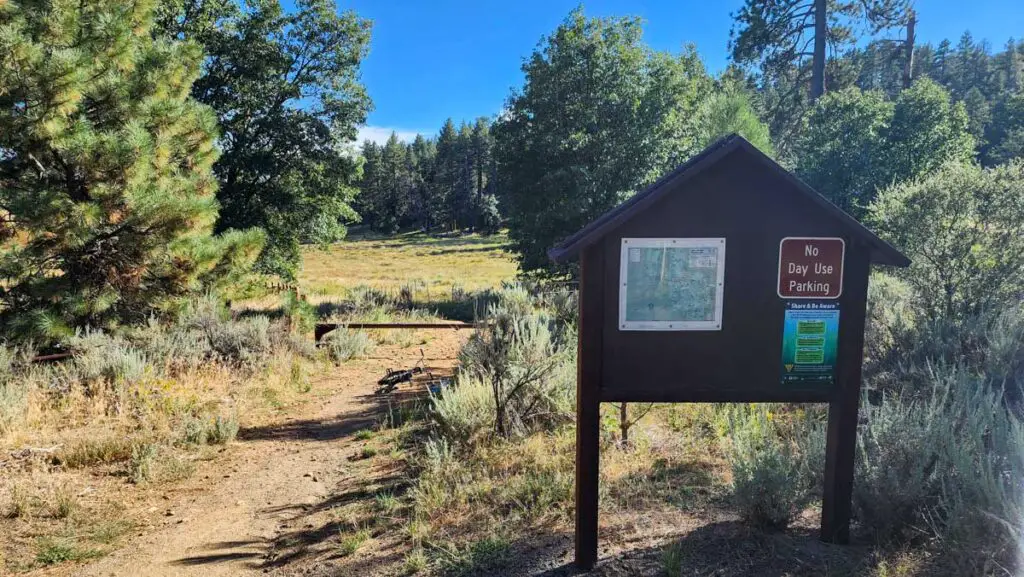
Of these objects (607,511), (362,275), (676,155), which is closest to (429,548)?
(607,511)

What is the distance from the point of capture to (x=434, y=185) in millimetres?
76438

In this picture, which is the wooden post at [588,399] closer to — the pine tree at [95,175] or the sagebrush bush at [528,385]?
the sagebrush bush at [528,385]

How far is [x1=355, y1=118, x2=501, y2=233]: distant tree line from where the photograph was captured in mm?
74250

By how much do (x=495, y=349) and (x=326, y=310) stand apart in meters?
12.0

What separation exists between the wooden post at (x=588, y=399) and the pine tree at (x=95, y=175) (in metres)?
7.12

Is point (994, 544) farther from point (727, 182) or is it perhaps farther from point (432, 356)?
point (432, 356)

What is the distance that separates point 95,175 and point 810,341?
8725 mm

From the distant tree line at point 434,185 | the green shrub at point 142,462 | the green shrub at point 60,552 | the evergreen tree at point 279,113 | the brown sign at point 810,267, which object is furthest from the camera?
the distant tree line at point 434,185

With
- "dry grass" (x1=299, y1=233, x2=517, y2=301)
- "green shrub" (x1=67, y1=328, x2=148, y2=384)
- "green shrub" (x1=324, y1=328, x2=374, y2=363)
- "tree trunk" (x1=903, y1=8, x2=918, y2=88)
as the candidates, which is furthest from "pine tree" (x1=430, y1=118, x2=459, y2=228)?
"green shrub" (x1=67, y1=328, x2=148, y2=384)

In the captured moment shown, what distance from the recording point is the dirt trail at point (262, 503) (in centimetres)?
395

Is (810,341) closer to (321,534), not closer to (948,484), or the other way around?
(948,484)

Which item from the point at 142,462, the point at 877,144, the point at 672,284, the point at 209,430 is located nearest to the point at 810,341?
the point at 672,284

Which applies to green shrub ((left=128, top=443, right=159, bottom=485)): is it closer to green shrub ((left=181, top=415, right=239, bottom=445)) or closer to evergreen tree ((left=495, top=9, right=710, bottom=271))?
green shrub ((left=181, top=415, right=239, bottom=445))

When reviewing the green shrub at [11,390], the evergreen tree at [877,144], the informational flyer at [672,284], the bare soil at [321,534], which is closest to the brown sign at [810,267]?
the informational flyer at [672,284]
